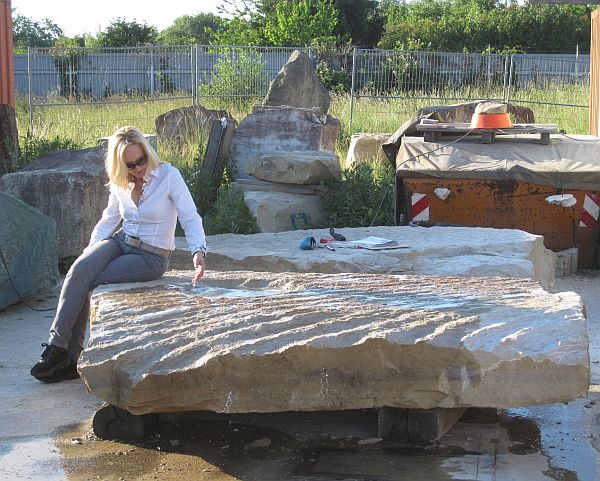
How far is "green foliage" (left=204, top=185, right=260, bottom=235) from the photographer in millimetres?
9398

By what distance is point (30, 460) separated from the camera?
414 cm

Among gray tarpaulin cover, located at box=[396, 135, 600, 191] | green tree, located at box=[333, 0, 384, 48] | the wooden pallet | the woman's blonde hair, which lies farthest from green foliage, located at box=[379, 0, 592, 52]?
the woman's blonde hair

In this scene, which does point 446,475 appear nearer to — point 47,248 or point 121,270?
point 121,270

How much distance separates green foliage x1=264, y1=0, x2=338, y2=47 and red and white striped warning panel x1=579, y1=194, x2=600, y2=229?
1656cm

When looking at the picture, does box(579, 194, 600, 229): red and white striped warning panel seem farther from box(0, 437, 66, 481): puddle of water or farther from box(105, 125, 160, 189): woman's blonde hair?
box(0, 437, 66, 481): puddle of water

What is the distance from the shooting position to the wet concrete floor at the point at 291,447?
13.1 feet

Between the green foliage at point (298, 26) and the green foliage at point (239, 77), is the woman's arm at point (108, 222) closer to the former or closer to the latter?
the green foliage at point (239, 77)

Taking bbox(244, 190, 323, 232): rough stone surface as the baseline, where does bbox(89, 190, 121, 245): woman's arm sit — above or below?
above

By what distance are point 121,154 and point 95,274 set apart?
2.11 ft

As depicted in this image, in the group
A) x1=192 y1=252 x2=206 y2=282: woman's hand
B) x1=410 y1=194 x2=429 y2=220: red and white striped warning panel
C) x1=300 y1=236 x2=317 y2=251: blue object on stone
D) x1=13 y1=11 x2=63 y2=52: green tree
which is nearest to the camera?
x1=192 y1=252 x2=206 y2=282: woman's hand

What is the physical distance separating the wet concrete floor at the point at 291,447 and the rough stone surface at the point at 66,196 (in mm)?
3516

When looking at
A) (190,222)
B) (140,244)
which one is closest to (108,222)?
(140,244)

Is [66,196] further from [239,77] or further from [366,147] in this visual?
[239,77]

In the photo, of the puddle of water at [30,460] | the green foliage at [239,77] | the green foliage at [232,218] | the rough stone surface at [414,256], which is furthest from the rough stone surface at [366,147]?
the puddle of water at [30,460]
